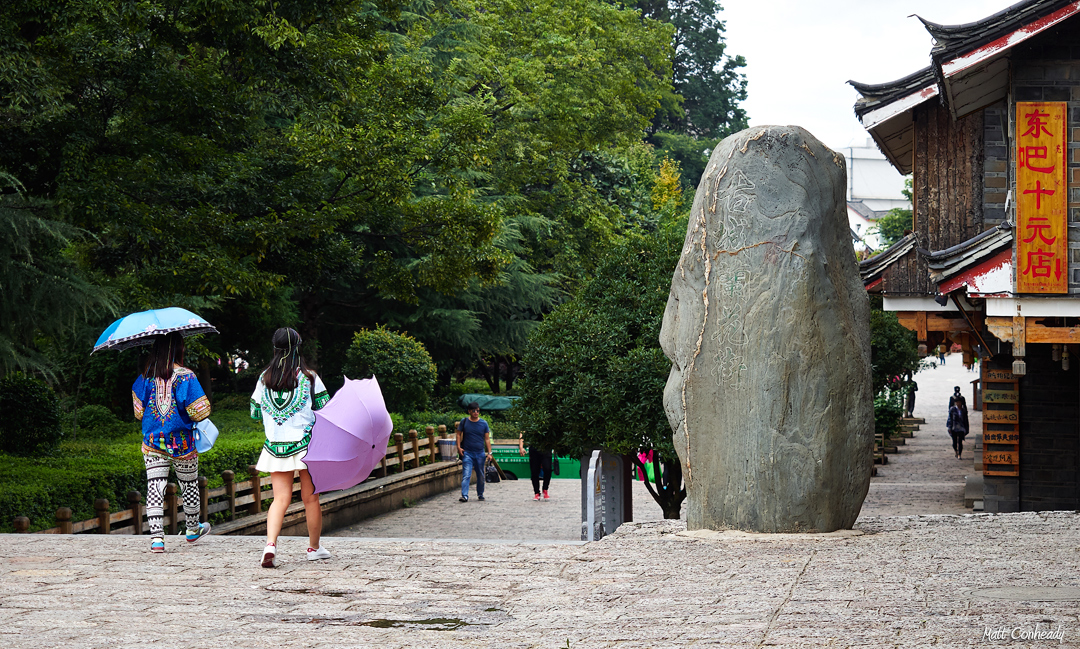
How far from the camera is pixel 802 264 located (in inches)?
353

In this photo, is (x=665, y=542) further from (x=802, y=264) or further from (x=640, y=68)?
(x=640, y=68)

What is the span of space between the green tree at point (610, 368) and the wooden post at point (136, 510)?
15.7ft

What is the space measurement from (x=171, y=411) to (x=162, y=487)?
0.68 meters

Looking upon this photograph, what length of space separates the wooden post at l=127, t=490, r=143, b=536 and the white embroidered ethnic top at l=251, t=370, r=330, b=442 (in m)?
6.04

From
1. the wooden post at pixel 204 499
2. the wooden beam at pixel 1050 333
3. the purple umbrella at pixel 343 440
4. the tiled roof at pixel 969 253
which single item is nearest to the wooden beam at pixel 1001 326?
the wooden beam at pixel 1050 333

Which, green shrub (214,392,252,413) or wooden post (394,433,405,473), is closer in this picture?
wooden post (394,433,405,473)

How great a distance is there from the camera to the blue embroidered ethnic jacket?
29.1 ft

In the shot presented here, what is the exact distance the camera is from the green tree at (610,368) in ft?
42.8

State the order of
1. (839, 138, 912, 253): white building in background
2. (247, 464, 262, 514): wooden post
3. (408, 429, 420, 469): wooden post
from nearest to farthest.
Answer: (247, 464, 262, 514): wooden post
(408, 429, 420, 469): wooden post
(839, 138, 912, 253): white building in background

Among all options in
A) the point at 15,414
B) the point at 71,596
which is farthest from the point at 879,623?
the point at 15,414

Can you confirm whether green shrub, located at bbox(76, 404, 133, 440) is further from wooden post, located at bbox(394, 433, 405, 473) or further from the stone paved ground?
the stone paved ground

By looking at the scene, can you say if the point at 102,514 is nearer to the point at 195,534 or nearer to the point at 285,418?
the point at 195,534

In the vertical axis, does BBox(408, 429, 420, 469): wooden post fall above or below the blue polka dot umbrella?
below

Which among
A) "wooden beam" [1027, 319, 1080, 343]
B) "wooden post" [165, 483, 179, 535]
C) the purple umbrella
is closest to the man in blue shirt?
"wooden post" [165, 483, 179, 535]
